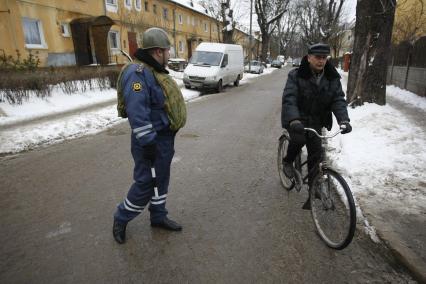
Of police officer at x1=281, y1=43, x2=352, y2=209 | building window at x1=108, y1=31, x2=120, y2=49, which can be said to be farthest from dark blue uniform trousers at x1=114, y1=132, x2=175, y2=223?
building window at x1=108, y1=31, x2=120, y2=49

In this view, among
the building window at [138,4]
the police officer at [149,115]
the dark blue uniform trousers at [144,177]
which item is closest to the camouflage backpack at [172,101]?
the police officer at [149,115]

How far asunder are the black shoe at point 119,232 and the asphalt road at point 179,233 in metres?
0.07

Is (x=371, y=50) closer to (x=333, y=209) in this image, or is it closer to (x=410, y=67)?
(x=410, y=67)

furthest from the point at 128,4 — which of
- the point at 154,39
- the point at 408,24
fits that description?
the point at 154,39

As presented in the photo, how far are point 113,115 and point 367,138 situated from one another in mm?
7046

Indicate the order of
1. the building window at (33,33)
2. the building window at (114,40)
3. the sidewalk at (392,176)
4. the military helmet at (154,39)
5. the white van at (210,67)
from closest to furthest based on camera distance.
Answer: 1. the military helmet at (154,39)
2. the sidewalk at (392,176)
3. the white van at (210,67)
4. the building window at (33,33)
5. the building window at (114,40)

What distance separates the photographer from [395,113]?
27.3 ft

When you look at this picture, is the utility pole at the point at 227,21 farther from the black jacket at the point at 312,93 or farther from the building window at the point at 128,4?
the black jacket at the point at 312,93

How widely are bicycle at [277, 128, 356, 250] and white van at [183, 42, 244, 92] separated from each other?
1209 centimetres

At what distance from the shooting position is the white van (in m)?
15.1

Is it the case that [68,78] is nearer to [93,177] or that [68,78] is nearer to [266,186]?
[93,177]

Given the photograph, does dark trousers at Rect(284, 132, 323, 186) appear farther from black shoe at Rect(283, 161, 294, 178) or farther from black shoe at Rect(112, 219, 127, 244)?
black shoe at Rect(112, 219, 127, 244)

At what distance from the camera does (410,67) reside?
13219 millimetres

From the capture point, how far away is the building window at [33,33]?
657 inches
